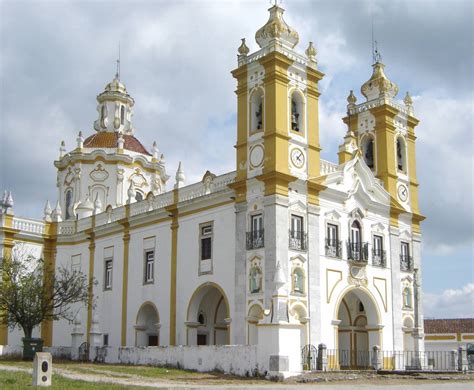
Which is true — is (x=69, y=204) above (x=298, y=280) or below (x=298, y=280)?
above

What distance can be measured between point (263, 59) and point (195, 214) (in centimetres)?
754

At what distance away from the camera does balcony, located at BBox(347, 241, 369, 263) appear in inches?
1219

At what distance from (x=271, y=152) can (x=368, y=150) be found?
9289 millimetres

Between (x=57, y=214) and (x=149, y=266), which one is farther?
(x=57, y=214)

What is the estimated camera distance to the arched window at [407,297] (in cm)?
3378

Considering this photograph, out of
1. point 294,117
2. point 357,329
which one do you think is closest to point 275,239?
point 294,117

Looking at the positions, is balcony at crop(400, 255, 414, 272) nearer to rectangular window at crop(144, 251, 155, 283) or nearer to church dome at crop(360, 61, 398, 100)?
church dome at crop(360, 61, 398, 100)

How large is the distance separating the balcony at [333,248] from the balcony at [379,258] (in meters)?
2.57

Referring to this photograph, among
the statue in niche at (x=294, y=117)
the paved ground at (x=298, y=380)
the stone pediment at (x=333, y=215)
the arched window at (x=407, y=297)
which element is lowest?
the paved ground at (x=298, y=380)

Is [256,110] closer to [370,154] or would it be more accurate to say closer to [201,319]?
[370,154]

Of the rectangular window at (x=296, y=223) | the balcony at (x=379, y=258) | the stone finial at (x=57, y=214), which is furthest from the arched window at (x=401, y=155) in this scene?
the stone finial at (x=57, y=214)

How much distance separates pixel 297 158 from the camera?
2961 centimetres

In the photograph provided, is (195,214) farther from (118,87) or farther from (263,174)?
(118,87)

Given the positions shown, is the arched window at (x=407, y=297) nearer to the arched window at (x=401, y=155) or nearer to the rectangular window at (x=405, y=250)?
the rectangular window at (x=405, y=250)
